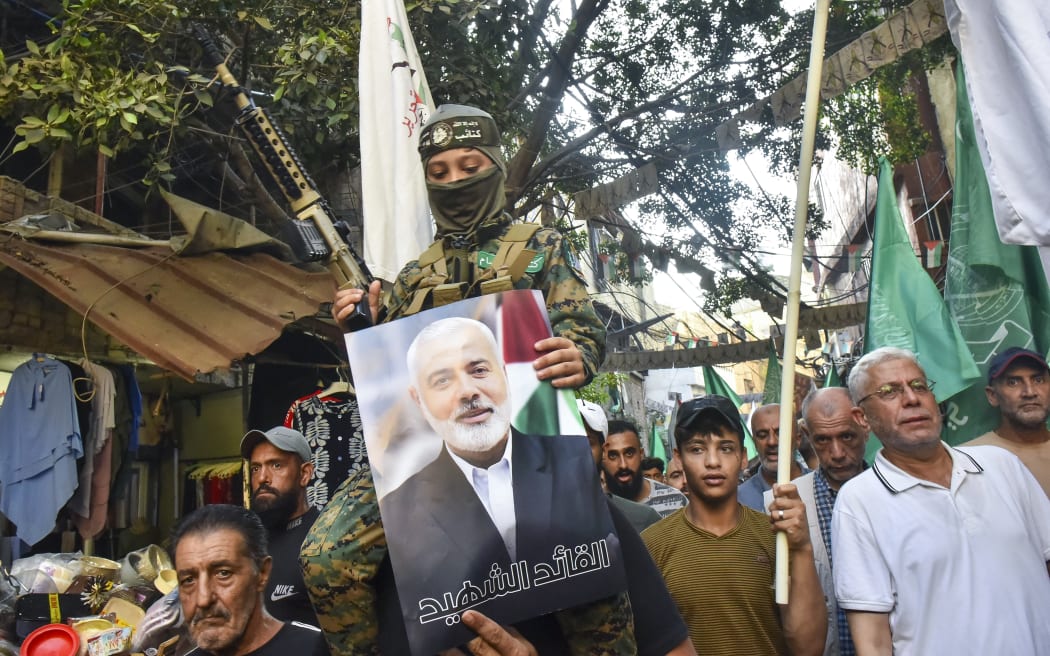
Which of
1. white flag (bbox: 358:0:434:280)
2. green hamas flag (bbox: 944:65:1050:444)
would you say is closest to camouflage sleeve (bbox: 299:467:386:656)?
white flag (bbox: 358:0:434:280)

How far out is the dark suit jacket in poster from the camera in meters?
2.09

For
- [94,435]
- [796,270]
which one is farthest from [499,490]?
[94,435]

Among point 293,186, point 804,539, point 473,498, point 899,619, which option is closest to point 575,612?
point 473,498

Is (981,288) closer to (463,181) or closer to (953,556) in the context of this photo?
(953,556)

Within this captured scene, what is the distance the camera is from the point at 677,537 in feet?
11.0

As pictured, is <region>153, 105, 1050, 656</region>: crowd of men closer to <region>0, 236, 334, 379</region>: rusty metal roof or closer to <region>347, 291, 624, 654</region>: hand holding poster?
<region>347, 291, 624, 654</region>: hand holding poster

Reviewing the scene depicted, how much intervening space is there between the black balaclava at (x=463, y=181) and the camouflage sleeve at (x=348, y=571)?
2.82 ft

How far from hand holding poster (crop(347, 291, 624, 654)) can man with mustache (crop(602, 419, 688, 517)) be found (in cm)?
321

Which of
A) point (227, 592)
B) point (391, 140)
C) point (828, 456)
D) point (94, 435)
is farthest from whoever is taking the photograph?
point (94, 435)

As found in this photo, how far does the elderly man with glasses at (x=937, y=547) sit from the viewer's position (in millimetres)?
2648

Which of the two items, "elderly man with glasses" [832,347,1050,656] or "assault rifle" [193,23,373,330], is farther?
"assault rifle" [193,23,373,330]

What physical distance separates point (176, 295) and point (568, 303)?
4.29 meters

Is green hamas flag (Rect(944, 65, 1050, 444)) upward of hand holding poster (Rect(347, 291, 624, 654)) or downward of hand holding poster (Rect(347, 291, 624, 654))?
upward

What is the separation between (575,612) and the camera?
2.28 metres
